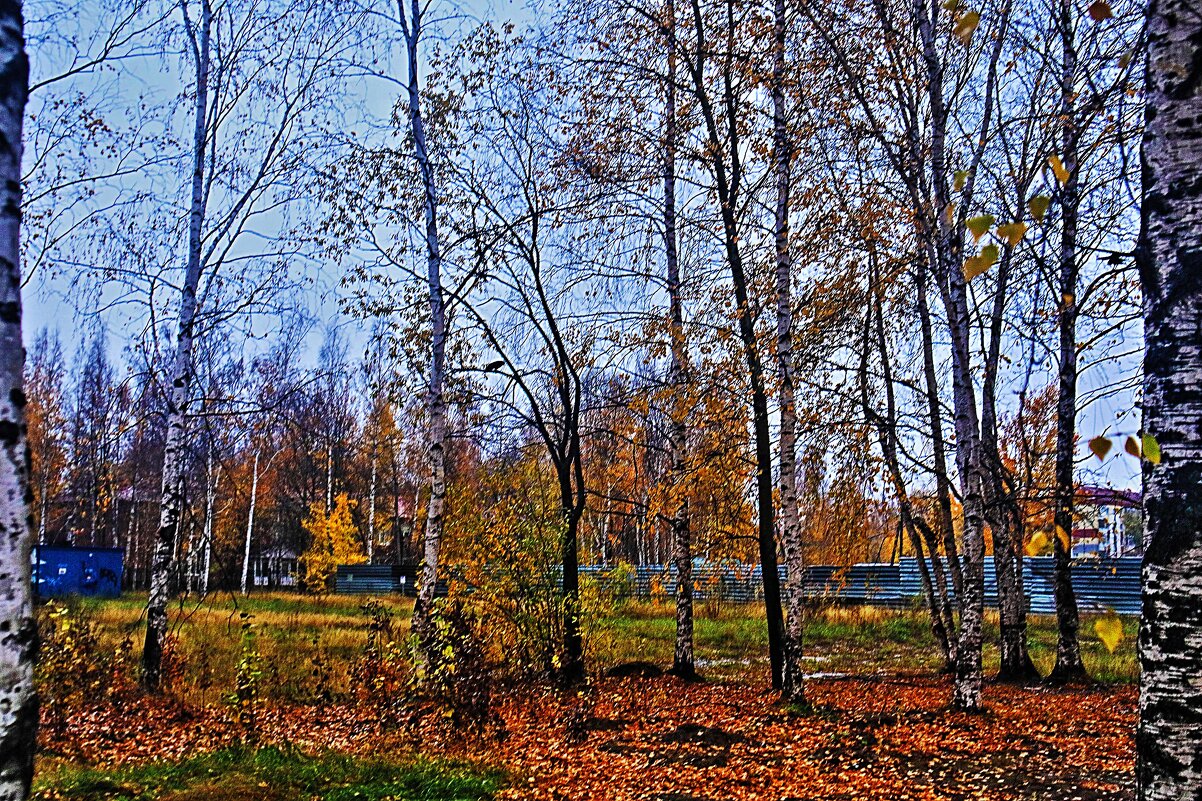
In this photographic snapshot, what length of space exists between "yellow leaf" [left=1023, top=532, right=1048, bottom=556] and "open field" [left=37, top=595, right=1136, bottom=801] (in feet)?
18.1

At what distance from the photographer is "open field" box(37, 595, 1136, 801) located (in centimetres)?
702

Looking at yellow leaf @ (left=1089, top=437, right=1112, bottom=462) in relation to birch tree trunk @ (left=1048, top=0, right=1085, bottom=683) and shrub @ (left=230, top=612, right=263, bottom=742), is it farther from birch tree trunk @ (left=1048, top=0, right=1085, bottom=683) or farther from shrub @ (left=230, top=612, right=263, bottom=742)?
birch tree trunk @ (left=1048, top=0, right=1085, bottom=683)

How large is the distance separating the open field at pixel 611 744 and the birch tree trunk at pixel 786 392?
28.6 inches

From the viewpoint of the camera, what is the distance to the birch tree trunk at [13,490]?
3102mm

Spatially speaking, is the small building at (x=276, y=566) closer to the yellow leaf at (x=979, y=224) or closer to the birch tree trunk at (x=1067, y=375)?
the birch tree trunk at (x=1067, y=375)

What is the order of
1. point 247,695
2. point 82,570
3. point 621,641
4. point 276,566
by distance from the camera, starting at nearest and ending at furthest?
point 247,695 < point 621,641 < point 82,570 < point 276,566

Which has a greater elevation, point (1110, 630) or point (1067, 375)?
point (1067, 375)

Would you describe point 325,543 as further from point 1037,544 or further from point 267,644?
point 1037,544

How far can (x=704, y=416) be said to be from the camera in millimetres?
12539

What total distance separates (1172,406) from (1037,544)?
50.0 inches

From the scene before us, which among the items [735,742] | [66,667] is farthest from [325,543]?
[735,742]

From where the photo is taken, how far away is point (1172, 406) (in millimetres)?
2994

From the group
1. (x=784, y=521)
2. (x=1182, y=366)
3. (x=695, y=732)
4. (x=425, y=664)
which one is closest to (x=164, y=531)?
(x=425, y=664)

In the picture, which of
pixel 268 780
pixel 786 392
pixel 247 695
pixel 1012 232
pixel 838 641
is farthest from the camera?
pixel 838 641
